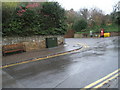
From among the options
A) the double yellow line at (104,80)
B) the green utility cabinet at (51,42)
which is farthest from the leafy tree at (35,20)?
the double yellow line at (104,80)

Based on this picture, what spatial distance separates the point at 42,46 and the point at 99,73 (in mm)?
8854

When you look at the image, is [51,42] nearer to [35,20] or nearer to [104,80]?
[35,20]

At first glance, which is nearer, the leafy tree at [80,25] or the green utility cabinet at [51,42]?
the green utility cabinet at [51,42]

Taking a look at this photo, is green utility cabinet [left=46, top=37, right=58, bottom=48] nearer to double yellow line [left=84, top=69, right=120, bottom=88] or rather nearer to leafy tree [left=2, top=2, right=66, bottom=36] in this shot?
leafy tree [left=2, top=2, right=66, bottom=36]

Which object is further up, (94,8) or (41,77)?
(94,8)

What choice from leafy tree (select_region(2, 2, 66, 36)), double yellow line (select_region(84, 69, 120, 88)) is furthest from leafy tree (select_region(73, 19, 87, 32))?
double yellow line (select_region(84, 69, 120, 88))

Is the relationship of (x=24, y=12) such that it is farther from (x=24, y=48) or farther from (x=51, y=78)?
(x=51, y=78)

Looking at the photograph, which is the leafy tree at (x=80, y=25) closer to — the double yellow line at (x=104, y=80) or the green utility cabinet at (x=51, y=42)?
the green utility cabinet at (x=51, y=42)

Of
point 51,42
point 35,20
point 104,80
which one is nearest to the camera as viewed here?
point 104,80

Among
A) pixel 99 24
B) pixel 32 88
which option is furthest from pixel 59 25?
pixel 99 24

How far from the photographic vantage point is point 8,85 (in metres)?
4.51

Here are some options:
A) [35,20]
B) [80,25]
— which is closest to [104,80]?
[35,20]

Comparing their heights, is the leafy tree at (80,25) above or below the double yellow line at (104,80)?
above

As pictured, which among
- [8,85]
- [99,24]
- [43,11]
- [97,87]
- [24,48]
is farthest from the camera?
[99,24]
